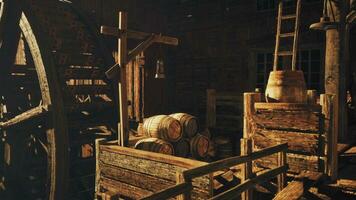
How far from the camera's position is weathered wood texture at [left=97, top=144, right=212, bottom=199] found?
516 centimetres

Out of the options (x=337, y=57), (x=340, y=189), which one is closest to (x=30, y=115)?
(x=340, y=189)

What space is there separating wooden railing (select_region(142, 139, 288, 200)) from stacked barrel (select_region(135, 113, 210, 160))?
2.17 meters

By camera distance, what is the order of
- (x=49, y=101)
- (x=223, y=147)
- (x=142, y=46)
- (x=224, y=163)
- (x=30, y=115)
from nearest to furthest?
(x=224, y=163) → (x=142, y=46) → (x=49, y=101) → (x=30, y=115) → (x=223, y=147)

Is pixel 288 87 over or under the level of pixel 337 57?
under

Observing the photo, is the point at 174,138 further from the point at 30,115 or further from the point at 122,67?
the point at 30,115

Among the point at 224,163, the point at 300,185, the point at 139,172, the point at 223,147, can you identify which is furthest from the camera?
the point at 223,147

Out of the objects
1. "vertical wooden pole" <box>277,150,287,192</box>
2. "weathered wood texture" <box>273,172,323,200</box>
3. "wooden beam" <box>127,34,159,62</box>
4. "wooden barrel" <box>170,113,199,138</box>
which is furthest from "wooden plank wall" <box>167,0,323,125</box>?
"weathered wood texture" <box>273,172,323,200</box>

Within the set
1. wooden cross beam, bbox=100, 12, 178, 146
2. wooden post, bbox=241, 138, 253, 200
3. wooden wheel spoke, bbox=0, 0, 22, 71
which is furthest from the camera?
wooden wheel spoke, bbox=0, 0, 22, 71

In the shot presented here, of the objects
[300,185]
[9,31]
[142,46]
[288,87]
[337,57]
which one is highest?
[9,31]

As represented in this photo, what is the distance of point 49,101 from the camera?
7.06 m

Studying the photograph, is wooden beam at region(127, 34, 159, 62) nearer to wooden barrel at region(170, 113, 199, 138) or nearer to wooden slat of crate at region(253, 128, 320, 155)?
wooden barrel at region(170, 113, 199, 138)

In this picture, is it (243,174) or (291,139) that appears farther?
(291,139)

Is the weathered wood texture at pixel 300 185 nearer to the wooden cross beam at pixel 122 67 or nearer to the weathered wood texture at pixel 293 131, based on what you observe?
the weathered wood texture at pixel 293 131

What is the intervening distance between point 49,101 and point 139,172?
105 inches
